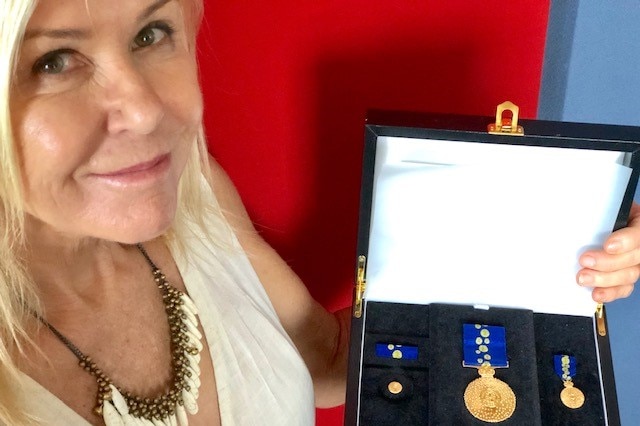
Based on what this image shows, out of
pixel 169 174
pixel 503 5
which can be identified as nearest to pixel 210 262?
pixel 169 174

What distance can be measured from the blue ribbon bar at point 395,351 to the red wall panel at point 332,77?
0.25 m

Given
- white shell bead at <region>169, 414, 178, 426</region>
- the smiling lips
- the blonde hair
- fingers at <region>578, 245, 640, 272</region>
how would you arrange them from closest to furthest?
1. the blonde hair
2. the smiling lips
3. white shell bead at <region>169, 414, 178, 426</region>
4. fingers at <region>578, 245, 640, 272</region>

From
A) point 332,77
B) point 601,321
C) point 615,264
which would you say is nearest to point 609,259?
point 615,264

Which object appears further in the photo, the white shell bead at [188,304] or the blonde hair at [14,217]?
the white shell bead at [188,304]

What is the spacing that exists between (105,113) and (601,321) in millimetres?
729

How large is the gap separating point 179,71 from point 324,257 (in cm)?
55

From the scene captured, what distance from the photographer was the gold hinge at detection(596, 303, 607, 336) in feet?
3.23

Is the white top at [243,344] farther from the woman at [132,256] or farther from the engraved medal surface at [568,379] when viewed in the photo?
the engraved medal surface at [568,379]

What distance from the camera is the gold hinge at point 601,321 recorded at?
984mm

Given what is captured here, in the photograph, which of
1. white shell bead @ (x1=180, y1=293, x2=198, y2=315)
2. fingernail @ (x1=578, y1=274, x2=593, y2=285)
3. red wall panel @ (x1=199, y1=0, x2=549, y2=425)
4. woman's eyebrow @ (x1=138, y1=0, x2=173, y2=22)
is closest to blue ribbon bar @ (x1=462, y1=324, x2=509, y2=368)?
fingernail @ (x1=578, y1=274, x2=593, y2=285)

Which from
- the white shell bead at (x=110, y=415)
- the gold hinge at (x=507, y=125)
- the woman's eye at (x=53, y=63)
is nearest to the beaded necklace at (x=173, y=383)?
the white shell bead at (x=110, y=415)

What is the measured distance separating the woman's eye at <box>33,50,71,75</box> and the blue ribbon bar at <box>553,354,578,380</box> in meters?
0.74

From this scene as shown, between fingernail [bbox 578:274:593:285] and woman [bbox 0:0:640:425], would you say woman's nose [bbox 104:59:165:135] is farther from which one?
fingernail [bbox 578:274:593:285]

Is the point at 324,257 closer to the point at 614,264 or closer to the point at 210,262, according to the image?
the point at 210,262
